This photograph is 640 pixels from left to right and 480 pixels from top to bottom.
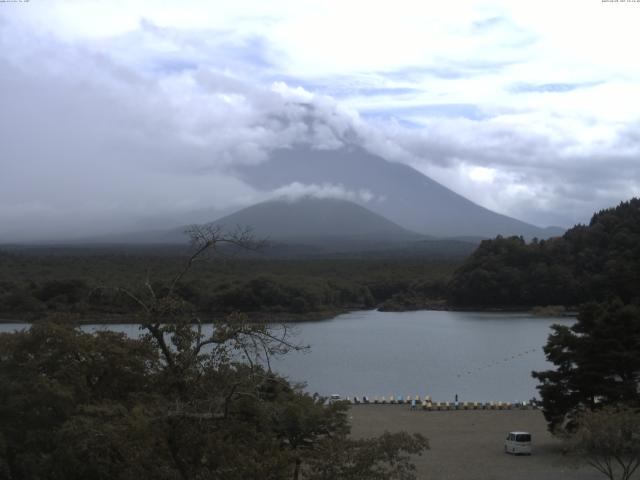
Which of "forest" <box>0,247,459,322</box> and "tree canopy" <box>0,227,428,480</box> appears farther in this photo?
"forest" <box>0,247,459,322</box>

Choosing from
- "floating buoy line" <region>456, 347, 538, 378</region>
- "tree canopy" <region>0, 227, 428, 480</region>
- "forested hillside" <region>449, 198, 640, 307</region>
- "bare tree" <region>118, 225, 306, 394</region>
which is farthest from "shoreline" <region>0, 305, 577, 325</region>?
"bare tree" <region>118, 225, 306, 394</region>

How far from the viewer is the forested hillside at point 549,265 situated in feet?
171

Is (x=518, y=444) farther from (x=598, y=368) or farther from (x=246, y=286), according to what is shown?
(x=246, y=286)

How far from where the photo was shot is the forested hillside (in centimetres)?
5200

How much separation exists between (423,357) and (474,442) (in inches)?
598

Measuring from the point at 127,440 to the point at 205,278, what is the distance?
4388 cm

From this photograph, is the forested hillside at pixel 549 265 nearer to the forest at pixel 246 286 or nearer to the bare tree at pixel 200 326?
the forest at pixel 246 286

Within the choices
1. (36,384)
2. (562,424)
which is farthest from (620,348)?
(36,384)

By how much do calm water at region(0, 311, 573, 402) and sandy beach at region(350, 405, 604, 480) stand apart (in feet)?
9.34

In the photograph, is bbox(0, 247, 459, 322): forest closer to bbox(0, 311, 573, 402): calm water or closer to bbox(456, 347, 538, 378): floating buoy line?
bbox(0, 311, 573, 402): calm water

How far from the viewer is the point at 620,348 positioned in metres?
13.9

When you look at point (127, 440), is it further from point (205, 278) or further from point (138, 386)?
point (205, 278)

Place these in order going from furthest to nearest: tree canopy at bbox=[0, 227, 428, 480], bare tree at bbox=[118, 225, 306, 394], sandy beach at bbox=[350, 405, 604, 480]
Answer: sandy beach at bbox=[350, 405, 604, 480] < tree canopy at bbox=[0, 227, 428, 480] < bare tree at bbox=[118, 225, 306, 394]

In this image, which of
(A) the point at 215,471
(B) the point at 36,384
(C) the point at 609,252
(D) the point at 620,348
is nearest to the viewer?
(A) the point at 215,471
